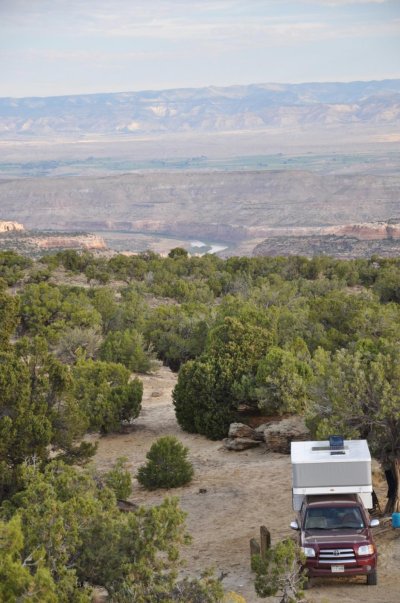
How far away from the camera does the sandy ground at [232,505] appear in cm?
1315

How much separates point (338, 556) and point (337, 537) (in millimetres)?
283

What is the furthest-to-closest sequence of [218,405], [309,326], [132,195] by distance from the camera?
[132,195], [309,326], [218,405]

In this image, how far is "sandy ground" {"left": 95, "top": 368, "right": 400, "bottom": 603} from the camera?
43.1 ft

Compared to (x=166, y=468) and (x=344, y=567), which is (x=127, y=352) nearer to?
(x=166, y=468)

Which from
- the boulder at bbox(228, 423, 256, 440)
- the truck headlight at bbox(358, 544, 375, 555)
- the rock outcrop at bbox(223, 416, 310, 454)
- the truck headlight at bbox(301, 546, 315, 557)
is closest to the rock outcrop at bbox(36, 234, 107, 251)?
the boulder at bbox(228, 423, 256, 440)

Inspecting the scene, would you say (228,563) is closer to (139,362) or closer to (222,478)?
(222,478)

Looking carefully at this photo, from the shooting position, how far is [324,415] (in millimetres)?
16578

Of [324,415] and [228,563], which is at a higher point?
[324,415]

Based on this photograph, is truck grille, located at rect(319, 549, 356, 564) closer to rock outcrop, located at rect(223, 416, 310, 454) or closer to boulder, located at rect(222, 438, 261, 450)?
rock outcrop, located at rect(223, 416, 310, 454)

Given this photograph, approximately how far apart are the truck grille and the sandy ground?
0.43 metres

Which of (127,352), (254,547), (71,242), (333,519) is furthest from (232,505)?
(71,242)

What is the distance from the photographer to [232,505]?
58.0 ft

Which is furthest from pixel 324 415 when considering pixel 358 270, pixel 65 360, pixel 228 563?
pixel 358 270

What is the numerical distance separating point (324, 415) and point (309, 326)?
→ 13272 mm
